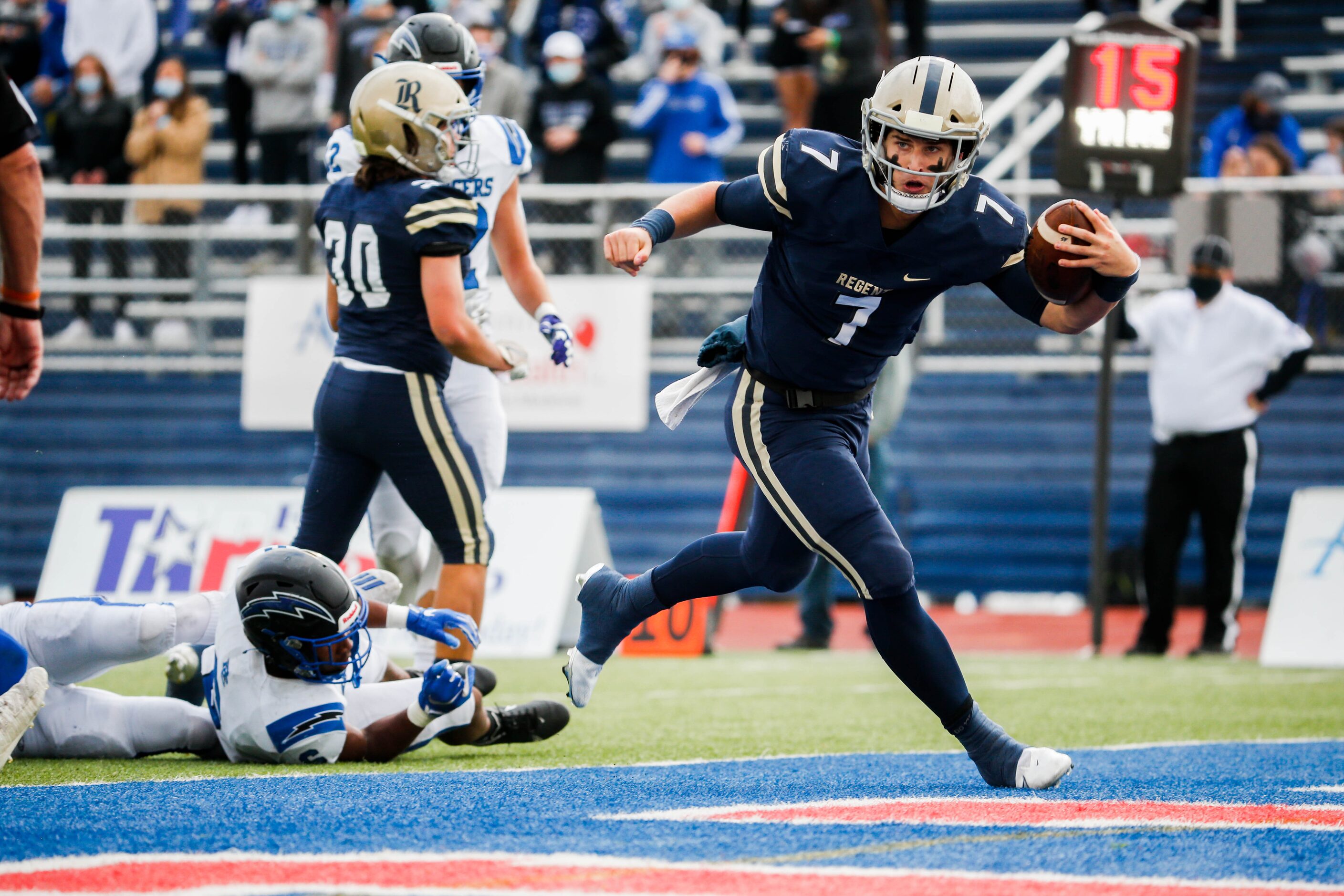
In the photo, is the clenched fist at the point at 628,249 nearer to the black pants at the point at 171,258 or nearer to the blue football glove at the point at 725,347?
the blue football glove at the point at 725,347

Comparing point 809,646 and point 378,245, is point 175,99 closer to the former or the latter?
point 809,646

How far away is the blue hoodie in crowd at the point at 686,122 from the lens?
461 inches

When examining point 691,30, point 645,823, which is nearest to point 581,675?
point 645,823

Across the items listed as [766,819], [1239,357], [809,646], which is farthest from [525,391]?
[766,819]

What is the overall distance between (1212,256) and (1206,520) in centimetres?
142

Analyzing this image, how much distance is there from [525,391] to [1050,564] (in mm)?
3881

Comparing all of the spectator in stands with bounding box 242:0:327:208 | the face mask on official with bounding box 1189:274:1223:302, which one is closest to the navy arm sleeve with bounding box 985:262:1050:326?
the face mask on official with bounding box 1189:274:1223:302

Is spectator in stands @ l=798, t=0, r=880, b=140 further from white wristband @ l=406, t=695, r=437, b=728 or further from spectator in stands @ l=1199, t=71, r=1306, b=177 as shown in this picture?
white wristband @ l=406, t=695, r=437, b=728

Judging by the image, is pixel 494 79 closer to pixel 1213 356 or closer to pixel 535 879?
pixel 1213 356

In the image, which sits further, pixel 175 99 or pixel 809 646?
pixel 175 99

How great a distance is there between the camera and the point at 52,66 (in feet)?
45.1

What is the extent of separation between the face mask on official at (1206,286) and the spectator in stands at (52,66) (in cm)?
911

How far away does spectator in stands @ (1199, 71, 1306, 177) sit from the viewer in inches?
457

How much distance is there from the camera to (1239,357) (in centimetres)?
899
